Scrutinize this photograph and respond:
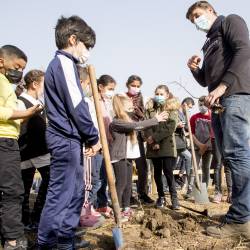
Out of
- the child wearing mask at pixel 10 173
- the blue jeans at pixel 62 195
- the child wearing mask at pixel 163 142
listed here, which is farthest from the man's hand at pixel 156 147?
the blue jeans at pixel 62 195

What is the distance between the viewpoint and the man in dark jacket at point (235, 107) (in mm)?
3766

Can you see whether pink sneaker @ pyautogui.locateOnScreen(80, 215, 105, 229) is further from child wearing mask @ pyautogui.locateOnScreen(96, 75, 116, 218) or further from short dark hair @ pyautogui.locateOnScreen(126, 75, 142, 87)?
short dark hair @ pyautogui.locateOnScreen(126, 75, 142, 87)

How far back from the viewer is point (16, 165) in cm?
374

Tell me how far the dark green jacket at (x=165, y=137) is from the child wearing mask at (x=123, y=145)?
0.43 meters

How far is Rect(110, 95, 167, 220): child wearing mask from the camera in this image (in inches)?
208

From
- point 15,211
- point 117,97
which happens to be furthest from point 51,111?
point 117,97

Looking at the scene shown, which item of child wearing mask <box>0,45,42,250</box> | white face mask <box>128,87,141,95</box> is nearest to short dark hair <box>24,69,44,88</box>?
child wearing mask <box>0,45,42,250</box>

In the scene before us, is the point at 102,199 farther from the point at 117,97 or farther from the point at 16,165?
the point at 16,165

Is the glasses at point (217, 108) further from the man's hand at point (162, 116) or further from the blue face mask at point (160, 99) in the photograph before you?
the blue face mask at point (160, 99)

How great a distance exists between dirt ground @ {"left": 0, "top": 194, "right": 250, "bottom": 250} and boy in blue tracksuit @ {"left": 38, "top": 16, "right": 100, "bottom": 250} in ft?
2.05

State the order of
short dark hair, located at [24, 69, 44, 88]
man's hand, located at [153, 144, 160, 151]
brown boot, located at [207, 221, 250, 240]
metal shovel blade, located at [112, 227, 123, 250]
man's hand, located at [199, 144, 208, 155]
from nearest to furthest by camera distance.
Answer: metal shovel blade, located at [112, 227, 123, 250]
brown boot, located at [207, 221, 250, 240]
short dark hair, located at [24, 69, 44, 88]
man's hand, located at [153, 144, 160, 151]
man's hand, located at [199, 144, 208, 155]

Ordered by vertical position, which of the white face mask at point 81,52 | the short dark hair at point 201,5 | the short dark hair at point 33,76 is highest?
the short dark hair at point 201,5

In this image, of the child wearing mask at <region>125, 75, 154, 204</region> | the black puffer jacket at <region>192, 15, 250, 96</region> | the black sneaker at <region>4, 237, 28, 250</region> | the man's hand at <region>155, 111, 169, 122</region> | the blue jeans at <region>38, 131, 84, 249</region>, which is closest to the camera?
the blue jeans at <region>38, 131, 84, 249</region>

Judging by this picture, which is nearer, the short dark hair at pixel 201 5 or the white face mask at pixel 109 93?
the short dark hair at pixel 201 5
